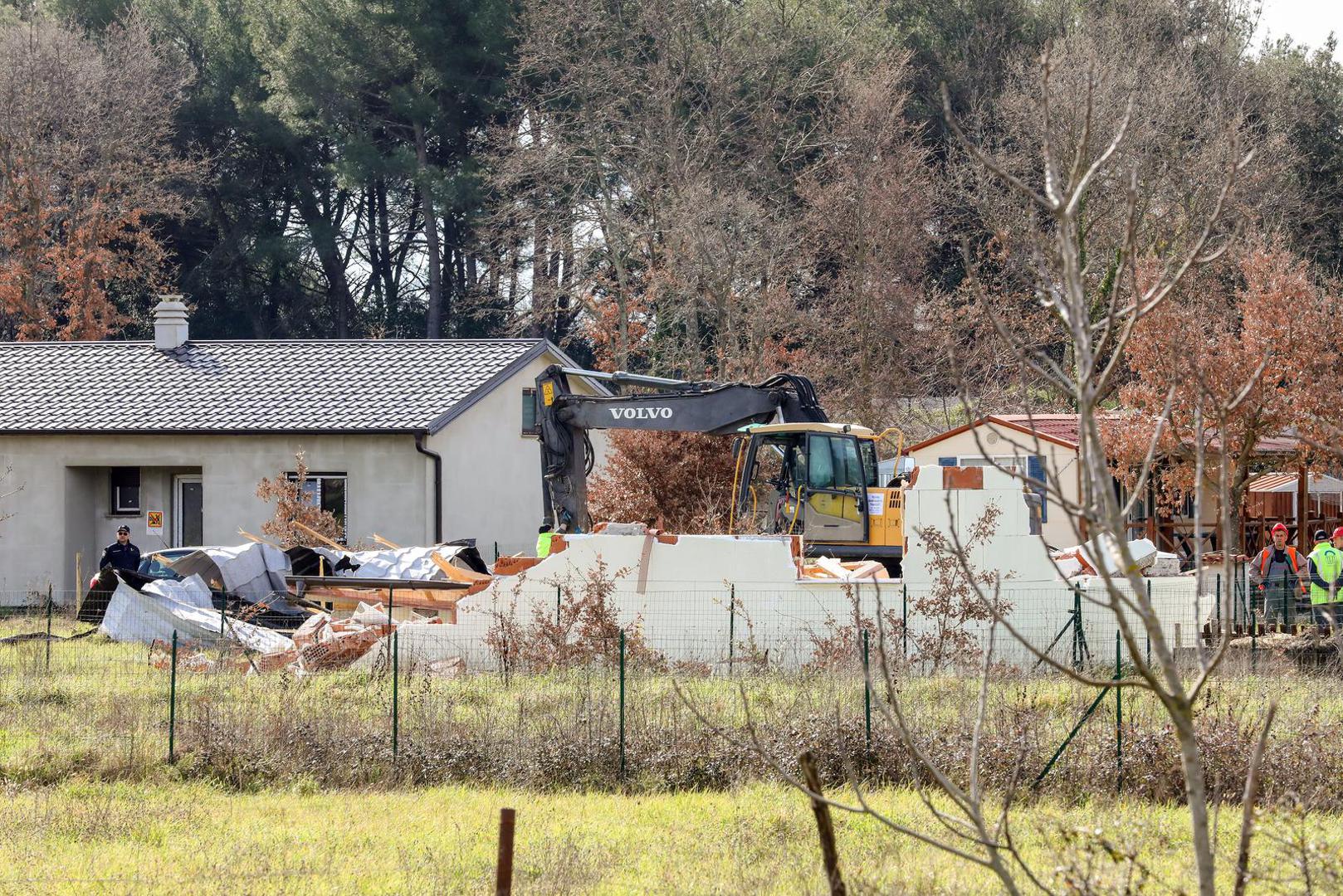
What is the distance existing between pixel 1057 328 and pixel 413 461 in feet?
61.6

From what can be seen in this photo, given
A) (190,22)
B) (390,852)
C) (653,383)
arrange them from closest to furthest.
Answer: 1. (390,852)
2. (653,383)
3. (190,22)

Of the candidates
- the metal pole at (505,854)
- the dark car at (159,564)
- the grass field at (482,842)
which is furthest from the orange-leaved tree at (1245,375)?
the metal pole at (505,854)

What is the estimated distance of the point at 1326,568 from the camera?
18016 mm

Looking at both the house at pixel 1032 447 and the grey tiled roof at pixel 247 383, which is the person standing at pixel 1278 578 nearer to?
the house at pixel 1032 447

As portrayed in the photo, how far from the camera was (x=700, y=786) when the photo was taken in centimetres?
1234

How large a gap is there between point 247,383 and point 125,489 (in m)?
3.24

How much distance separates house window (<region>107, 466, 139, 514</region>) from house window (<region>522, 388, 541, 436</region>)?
34.1 ft

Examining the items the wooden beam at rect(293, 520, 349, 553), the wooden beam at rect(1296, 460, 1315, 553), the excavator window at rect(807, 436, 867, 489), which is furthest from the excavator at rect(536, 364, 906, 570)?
the wooden beam at rect(1296, 460, 1315, 553)

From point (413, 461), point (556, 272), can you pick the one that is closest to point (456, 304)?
point (556, 272)

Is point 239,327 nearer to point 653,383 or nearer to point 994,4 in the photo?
point 994,4

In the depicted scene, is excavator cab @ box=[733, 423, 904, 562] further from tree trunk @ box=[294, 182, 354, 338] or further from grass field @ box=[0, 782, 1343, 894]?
tree trunk @ box=[294, 182, 354, 338]

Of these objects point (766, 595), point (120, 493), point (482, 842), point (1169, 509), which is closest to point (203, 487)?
point (120, 493)

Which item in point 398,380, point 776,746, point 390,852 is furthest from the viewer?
point 398,380

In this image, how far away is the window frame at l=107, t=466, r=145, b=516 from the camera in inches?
Result: 1161
